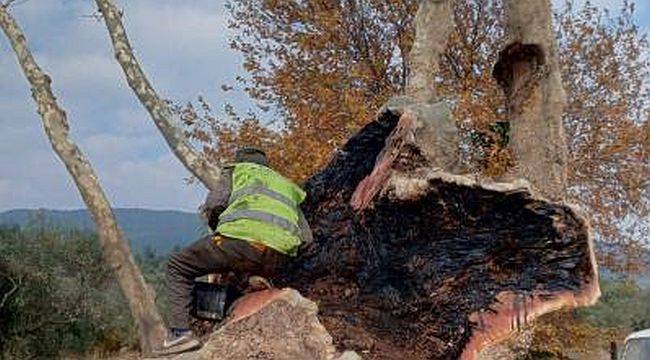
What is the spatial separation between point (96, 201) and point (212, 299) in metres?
5.20

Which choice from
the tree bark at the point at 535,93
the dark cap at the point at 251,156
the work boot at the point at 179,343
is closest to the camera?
the work boot at the point at 179,343

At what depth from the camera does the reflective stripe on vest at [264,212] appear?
4.36m

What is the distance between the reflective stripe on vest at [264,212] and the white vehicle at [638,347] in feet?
17.7

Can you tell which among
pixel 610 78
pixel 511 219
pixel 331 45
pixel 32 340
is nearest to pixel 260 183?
pixel 511 219

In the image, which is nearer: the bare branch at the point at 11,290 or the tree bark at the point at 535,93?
the tree bark at the point at 535,93

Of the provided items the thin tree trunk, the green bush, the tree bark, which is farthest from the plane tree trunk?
the green bush

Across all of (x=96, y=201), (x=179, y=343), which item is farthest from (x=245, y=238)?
(x=96, y=201)

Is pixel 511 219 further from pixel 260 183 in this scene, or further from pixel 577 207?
pixel 260 183

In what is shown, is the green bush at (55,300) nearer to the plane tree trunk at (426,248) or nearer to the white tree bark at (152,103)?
the white tree bark at (152,103)

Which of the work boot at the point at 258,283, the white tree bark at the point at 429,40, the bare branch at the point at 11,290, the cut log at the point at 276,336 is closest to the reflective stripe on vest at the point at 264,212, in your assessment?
the work boot at the point at 258,283

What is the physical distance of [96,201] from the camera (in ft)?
30.9

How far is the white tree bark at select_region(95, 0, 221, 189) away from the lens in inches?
324

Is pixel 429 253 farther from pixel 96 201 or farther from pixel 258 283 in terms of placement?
pixel 96 201

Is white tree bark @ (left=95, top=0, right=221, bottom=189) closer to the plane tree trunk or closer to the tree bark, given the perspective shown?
the tree bark
